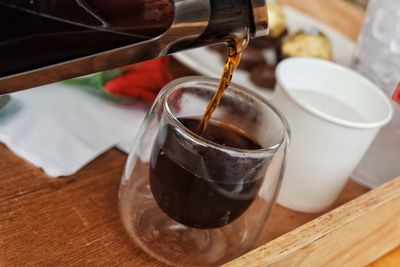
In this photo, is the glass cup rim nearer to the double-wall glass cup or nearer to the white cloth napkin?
the double-wall glass cup

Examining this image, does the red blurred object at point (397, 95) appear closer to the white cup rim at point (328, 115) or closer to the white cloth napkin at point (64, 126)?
the white cup rim at point (328, 115)

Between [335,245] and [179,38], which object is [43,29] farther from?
[335,245]

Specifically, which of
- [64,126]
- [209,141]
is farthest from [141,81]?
[209,141]

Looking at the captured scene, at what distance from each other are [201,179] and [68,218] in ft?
0.39

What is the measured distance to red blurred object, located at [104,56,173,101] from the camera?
614 mm

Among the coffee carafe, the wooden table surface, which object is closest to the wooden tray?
the wooden table surface

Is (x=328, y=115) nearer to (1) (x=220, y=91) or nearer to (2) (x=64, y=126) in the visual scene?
(1) (x=220, y=91)

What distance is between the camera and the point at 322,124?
525 mm

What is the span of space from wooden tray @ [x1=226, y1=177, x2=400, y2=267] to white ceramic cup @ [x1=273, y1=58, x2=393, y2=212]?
3cm

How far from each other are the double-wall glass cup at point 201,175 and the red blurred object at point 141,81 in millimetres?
112

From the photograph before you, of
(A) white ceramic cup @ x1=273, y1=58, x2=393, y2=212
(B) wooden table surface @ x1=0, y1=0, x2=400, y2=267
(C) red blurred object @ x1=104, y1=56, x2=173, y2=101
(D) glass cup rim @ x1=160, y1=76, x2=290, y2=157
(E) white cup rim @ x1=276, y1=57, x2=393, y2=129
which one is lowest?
(B) wooden table surface @ x1=0, y1=0, x2=400, y2=267

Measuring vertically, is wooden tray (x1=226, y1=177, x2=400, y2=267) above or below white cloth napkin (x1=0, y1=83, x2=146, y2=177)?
above

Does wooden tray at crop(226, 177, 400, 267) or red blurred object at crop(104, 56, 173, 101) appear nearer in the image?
wooden tray at crop(226, 177, 400, 267)

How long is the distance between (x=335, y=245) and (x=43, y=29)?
0.27m
